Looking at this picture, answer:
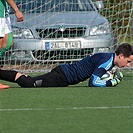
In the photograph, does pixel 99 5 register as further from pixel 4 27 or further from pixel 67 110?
pixel 67 110

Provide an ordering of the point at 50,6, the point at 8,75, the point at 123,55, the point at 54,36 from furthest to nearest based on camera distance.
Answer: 1. the point at 50,6
2. the point at 54,36
3. the point at 8,75
4. the point at 123,55

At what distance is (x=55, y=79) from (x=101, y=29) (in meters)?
3.98

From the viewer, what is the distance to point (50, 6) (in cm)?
1435

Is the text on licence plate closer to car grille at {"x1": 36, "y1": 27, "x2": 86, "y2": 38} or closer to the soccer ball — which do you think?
car grille at {"x1": 36, "y1": 27, "x2": 86, "y2": 38}

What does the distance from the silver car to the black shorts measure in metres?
3.34

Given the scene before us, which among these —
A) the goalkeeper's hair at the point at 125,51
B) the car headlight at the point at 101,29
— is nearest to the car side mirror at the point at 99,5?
the car headlight at the point at 101,29

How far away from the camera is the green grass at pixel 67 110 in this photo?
6477 millimetres

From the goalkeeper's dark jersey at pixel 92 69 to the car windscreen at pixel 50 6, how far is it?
4325 millimetres

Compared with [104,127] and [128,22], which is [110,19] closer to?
[128,22]

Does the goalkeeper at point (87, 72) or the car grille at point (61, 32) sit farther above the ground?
the goalkeeper at point (87, 72)

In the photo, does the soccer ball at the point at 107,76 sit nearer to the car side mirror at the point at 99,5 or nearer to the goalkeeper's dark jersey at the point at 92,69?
the goalkeeper's dark jersey at the point at 92,69

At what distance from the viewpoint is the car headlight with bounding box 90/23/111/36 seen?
45.1ft

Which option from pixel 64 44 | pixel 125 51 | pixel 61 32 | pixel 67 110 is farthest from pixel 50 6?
pixel 67 110

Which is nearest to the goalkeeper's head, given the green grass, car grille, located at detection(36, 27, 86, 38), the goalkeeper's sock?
the green grass
